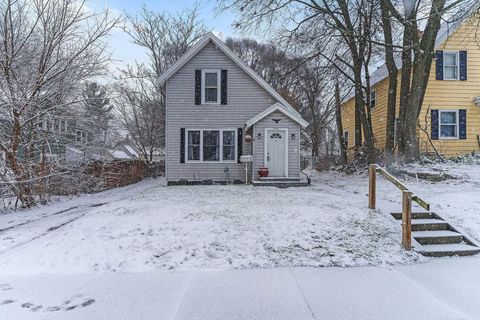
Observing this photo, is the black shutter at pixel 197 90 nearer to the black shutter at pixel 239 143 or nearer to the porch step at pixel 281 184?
the black shutter at pixel 239 143

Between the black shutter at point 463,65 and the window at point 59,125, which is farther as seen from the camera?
the black shutter at point 463,65

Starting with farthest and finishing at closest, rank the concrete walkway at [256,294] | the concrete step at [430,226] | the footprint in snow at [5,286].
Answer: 1. the concrete step at [430,226]
2. the footprint in snow at [5,286]
3. the concrete walkway at [256,294]

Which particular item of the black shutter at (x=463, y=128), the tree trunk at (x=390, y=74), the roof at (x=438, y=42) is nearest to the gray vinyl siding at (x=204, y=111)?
the tree trunk at (x=390, y=74)

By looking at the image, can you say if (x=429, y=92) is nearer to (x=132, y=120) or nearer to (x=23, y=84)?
(x=23, y=84)

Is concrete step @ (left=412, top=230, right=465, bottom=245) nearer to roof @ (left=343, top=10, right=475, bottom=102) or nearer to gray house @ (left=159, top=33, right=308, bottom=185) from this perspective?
gray house @ (left=159, top=33, right=308, bottom=185)

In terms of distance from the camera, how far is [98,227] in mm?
6789

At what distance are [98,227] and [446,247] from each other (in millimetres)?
6172

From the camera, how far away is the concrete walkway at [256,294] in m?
3.81

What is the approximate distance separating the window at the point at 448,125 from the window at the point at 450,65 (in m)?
1.62

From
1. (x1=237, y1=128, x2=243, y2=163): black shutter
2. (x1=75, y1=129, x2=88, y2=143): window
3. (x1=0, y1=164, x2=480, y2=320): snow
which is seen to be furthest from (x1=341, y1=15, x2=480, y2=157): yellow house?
(x1=75, y1=129, x2=88, y2=143): window

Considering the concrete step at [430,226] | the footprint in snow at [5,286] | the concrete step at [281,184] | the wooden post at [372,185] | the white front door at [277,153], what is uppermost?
the white front door at [277,153]

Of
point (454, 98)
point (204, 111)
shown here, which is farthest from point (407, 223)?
point (454, 98)

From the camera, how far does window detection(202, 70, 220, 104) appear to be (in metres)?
15.0

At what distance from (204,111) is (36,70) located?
6230 mm
